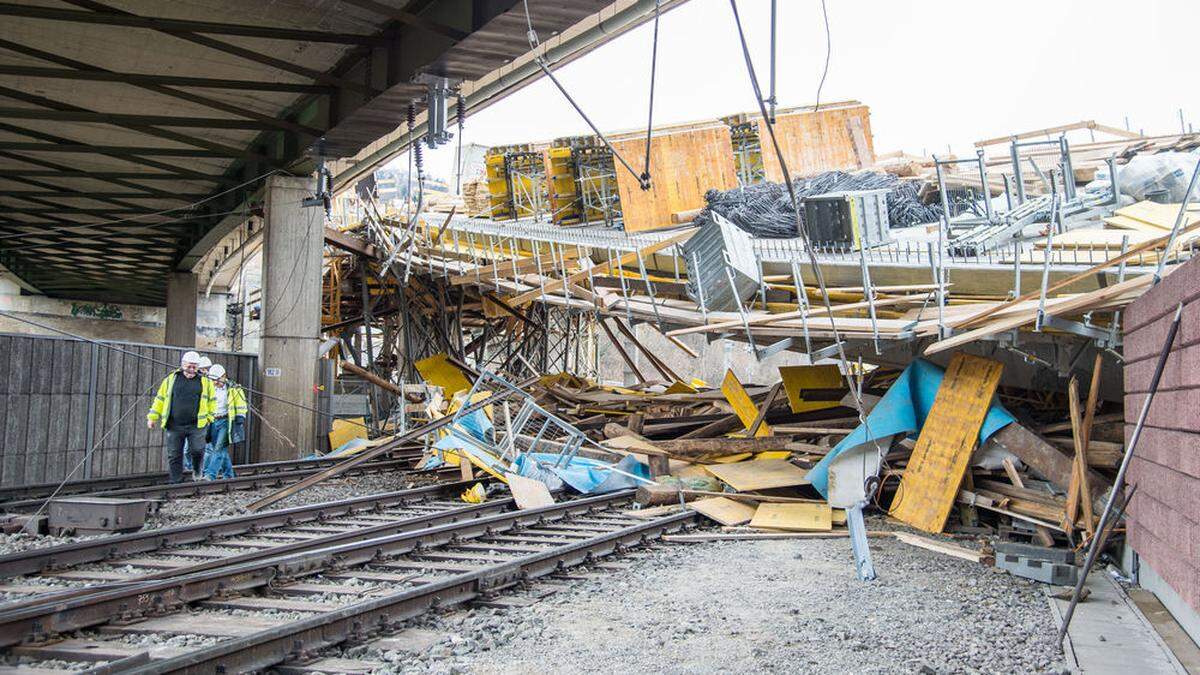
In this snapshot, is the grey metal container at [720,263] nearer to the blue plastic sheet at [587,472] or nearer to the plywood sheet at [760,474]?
the plywood sheet at [760,474]

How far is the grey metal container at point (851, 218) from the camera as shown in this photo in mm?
14977

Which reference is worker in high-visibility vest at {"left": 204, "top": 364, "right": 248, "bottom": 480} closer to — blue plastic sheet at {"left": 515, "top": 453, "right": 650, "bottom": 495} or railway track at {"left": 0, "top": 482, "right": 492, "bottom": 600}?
railway track at {"left": 0, "top": 482, "right": 492, "bottom": 600}

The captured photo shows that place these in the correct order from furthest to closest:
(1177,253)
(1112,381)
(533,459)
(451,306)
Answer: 1. (451,306)
2. (533,459)
3. (1112,381)
4. (1177,253)

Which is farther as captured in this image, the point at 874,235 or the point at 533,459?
the point at 874,235

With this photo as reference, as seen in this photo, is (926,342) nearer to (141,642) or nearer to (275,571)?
(275,571)

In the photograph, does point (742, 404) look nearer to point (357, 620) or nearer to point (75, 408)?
point (75, 408)

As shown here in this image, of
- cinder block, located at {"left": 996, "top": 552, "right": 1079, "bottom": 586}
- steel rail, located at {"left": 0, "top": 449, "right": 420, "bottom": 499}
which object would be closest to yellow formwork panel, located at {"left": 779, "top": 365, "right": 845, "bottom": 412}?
cinder block, located at {"left": 996, "top": 552, "right": 1079, "bottom": 586}

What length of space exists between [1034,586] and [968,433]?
9.84 feet

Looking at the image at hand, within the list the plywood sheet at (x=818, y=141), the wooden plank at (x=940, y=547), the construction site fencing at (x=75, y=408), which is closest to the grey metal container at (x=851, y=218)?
the wooden plank at (x=940, y=547)

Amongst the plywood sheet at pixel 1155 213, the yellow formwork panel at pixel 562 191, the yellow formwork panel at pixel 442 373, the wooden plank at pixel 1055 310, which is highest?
the yellow formwork panel at pixel 562 191

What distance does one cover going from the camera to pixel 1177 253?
35.3 ft

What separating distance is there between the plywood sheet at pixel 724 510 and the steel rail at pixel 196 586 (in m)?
2.57

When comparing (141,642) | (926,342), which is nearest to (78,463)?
(141,642)

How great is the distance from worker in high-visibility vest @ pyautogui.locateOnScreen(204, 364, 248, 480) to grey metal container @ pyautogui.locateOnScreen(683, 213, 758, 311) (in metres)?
7.07
